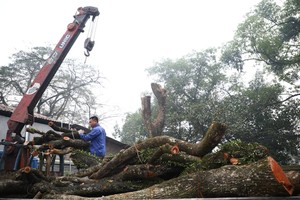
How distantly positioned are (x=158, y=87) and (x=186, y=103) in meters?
16.8

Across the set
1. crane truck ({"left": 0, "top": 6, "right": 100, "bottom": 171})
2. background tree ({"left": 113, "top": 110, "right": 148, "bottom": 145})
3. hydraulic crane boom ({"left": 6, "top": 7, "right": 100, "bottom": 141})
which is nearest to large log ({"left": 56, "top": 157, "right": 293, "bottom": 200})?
crane truck ({"left": 0, "top": 6, "right": 100, "bottom": 171})

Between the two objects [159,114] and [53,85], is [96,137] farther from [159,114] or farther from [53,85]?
[53,85]

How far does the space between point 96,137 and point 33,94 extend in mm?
2403

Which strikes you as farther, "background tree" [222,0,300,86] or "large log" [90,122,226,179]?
"background tree" [222,0,300,86]

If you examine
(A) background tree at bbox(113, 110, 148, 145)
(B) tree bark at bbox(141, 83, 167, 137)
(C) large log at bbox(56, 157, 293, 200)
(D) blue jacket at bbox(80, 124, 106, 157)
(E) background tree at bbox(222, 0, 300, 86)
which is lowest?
(C) large log at bbox(56, 157, 293, 200)

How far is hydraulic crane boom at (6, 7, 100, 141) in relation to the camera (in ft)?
25.3

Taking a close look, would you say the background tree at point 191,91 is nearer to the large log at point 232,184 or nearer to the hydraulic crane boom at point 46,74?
the hydraulic crane boom at point 46,74

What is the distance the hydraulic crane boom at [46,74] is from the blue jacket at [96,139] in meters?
1.84

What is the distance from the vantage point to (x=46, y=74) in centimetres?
817

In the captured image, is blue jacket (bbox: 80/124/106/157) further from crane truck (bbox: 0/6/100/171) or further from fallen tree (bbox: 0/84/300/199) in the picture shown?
crane truck (bbox: 0/6/100/171)

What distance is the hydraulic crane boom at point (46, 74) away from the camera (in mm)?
7715

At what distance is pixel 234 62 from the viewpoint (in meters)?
21.4

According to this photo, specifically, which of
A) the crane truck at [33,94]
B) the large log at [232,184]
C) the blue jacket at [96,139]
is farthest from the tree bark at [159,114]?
the large log at [232,184]

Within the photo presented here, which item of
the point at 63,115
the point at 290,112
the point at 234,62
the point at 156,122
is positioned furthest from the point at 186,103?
the point at 156,122
